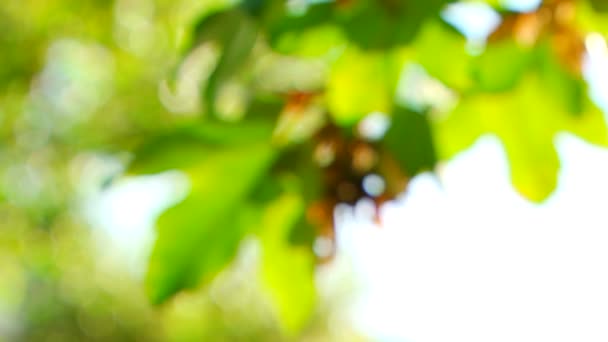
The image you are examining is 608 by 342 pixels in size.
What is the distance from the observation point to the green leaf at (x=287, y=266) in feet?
1.05

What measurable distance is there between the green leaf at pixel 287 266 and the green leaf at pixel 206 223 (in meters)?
0.02

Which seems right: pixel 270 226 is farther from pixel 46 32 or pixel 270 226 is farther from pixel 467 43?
pixel 46 32

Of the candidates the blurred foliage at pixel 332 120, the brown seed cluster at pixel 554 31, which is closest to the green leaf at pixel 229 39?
the blurred foliage at pixel 332 120

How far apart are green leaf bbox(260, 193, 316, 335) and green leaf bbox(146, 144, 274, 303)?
19 mm

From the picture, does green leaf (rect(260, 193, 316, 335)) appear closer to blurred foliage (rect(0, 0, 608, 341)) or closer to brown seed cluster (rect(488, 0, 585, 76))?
blurred foliage (rect(0, 0, 608, 341))

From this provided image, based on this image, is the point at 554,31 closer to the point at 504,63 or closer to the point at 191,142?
the point at 504,63

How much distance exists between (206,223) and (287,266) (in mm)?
42

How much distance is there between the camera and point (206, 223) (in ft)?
1.01

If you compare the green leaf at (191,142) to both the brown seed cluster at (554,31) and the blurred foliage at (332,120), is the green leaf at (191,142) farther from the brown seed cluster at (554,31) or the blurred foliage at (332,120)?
the brown seed cluster at (554,31)

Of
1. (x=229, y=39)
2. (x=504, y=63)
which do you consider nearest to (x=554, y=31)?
(x=504, y=63)

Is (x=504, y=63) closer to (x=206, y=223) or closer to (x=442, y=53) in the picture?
(x=442, y=53)

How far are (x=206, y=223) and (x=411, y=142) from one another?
3.6 inches

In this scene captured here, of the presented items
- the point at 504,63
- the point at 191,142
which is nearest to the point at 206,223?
the point at 191,142

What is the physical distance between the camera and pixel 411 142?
293mm
